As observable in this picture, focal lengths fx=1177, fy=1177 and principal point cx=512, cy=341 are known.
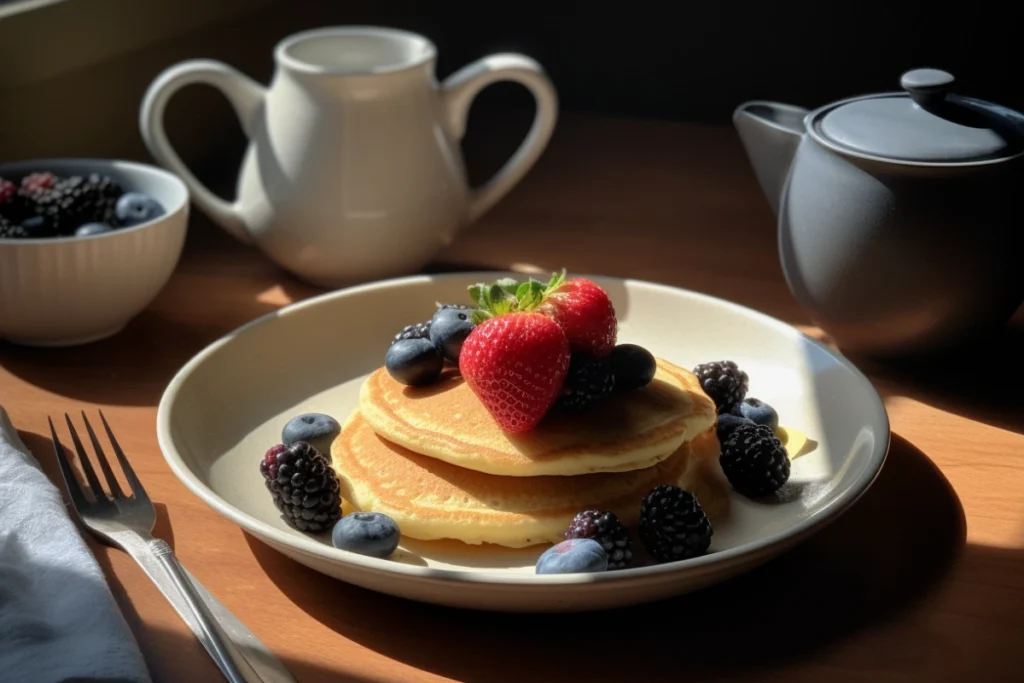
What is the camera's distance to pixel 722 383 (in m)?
1.11

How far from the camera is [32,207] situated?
130cm

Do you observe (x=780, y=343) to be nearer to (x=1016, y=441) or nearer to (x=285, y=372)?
(x=1016, y=441)

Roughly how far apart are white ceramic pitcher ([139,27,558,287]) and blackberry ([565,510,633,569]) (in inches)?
24.5

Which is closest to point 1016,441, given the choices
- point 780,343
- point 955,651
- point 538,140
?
point 780,343

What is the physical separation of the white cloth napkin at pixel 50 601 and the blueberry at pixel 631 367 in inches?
17.6

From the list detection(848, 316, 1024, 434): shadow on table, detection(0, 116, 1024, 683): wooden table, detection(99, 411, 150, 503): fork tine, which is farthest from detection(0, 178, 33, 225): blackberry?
detection(848, 316, 1024, 434): shadow on table

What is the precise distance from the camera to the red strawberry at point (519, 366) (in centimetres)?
94

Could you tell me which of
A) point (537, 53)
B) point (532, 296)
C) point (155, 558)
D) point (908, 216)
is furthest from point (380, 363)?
point (537, 53)

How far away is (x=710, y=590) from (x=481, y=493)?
20 centimetres

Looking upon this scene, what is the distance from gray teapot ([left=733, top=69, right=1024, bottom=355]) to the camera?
1107 mm

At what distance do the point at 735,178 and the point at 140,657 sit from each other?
133 cm

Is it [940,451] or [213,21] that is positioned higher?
[213,21]

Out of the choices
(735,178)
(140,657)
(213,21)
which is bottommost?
(735,178)

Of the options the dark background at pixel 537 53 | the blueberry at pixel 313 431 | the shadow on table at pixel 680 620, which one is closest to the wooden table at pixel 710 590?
the shadow on table at pixel 680 620
